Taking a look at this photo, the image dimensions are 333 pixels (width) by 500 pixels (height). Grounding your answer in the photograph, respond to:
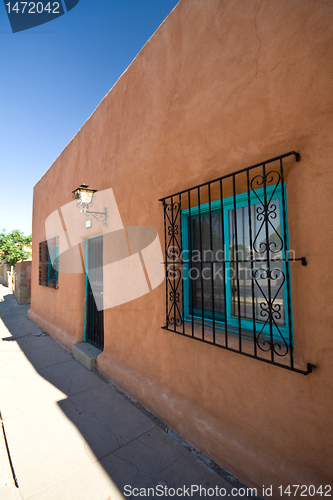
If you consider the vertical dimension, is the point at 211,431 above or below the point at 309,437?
below

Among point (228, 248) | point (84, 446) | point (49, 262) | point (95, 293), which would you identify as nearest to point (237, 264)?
point (228, 248)

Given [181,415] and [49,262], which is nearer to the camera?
[181,415]

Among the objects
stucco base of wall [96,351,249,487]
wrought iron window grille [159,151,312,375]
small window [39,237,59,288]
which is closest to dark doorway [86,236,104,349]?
stucco base of wall [96,351,249,487]

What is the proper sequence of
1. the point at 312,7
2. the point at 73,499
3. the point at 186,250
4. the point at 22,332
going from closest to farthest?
the point at 312,7 < the point at 73,499 < the point at 186,250 < the point at 22,332

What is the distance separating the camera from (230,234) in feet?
7.13

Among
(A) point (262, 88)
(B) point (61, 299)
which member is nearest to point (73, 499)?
(A) point (262, 88)

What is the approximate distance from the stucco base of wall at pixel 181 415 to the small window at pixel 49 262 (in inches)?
140

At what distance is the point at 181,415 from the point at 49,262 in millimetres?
5365

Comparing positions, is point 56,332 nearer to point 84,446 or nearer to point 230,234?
point 84,446

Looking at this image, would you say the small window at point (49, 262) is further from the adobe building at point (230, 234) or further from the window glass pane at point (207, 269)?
the window glass pane at point (207, 269)

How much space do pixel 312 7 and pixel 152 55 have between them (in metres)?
1.94

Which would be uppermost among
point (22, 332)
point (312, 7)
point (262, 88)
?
point (312, 7)

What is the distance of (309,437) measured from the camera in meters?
1.43

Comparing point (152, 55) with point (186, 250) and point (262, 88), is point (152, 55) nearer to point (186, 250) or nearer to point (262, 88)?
point (262, 88)
